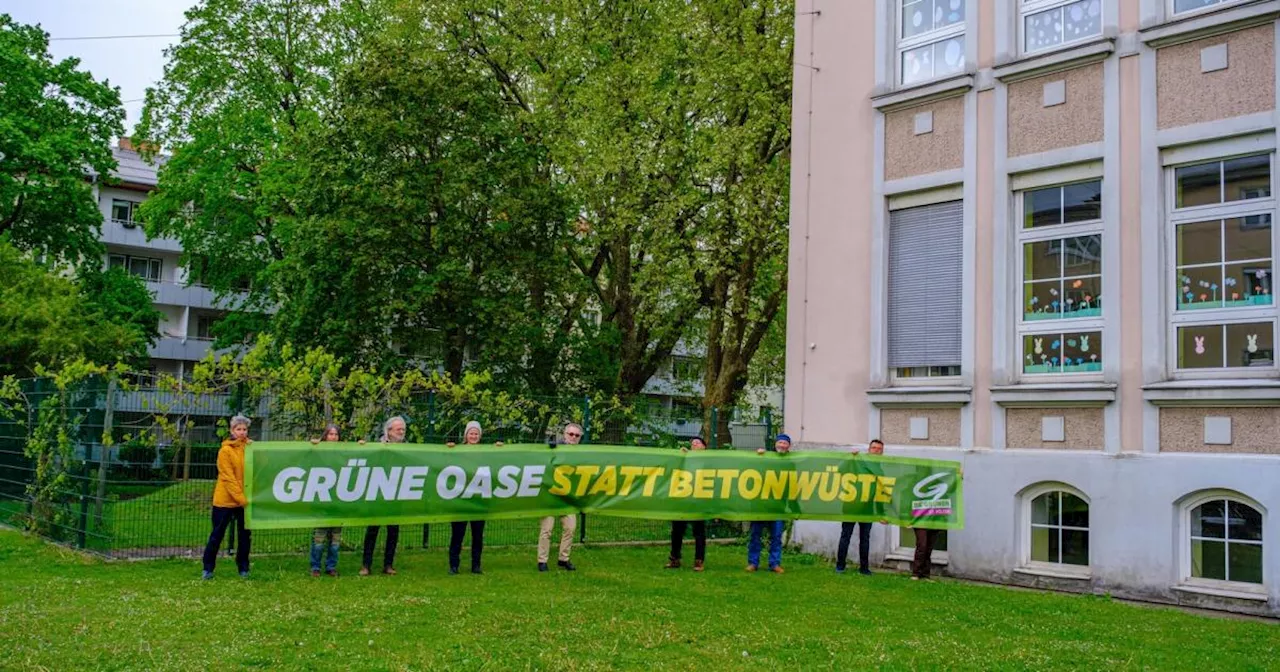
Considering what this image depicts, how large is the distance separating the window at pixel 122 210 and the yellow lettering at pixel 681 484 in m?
54.4

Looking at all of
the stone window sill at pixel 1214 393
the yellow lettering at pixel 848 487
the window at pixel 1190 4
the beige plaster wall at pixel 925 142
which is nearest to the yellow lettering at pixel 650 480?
the yellow lettering at pixel 848 487

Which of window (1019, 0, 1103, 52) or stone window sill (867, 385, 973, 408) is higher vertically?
window (1019, 0, 1103, 52)

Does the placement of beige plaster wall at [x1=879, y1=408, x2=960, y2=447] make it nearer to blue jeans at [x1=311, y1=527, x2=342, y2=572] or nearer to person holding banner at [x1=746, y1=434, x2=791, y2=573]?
person holding banner at [x1=746, y1=434, x2=791, y2=573]

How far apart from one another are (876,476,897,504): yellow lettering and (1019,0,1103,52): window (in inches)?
230

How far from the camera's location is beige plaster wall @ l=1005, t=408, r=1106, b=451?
1405cm

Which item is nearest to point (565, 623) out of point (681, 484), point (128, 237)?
point (681, 484)

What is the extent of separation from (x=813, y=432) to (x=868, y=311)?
1.95 meters

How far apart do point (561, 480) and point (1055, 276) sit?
21.9 ft

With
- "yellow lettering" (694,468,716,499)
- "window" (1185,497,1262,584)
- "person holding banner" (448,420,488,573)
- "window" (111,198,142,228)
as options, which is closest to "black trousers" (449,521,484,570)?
"person holding banner" (448,420,488,573)

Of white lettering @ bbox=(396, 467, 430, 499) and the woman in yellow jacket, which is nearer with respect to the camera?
the woman in yellow jacket

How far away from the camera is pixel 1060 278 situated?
14.8m

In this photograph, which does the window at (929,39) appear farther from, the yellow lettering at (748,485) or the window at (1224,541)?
the window at (1224,541)

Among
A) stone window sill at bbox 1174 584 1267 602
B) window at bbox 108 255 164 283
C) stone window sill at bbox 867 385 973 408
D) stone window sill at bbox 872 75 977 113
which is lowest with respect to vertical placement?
stone window sill at bbox 1174 584 1267 602

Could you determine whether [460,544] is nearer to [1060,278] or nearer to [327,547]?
[327,547]
